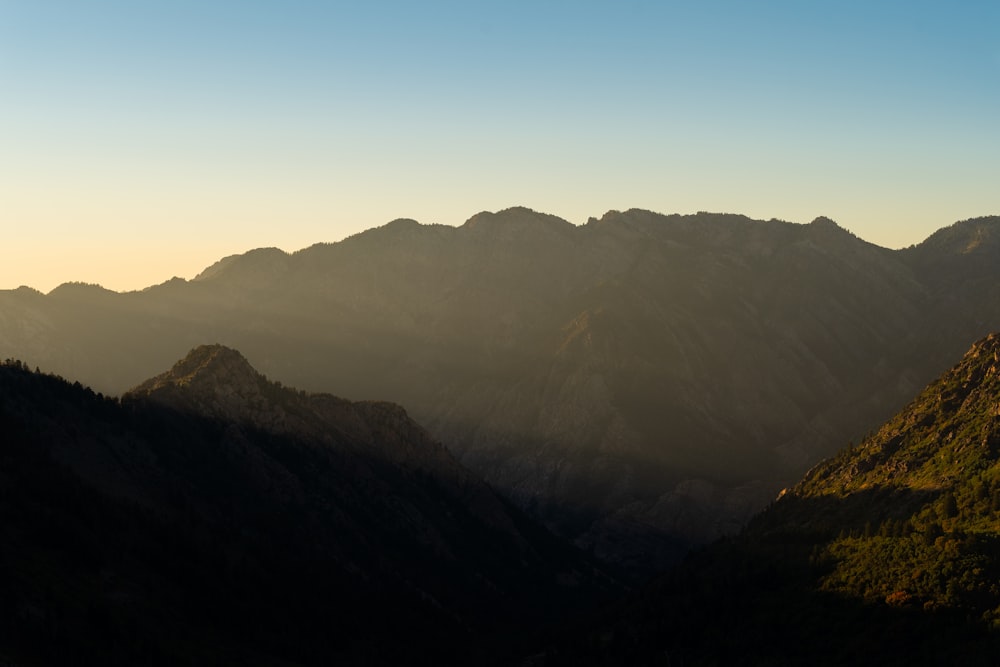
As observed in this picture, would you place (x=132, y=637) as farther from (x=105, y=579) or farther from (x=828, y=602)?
(x=828, y=602)

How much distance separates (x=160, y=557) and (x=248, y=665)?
2922cm

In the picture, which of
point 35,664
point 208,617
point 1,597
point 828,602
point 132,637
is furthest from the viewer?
point 208,617

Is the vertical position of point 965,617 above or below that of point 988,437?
below

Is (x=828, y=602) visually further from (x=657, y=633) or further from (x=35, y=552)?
(x=35, y=552)

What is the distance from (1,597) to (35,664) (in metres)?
13.4

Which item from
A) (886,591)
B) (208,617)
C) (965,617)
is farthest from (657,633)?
(208,617)

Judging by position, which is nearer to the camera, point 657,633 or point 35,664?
point 35,664

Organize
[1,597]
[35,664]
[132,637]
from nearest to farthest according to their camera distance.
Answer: [35,664] → [1,597] → [132,637]

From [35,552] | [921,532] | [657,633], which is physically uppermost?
[35,552]

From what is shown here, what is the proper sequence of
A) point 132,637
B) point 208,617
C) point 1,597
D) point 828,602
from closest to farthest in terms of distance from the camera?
point 1,597 → point 132,637 → point 828,602 → point 208,617

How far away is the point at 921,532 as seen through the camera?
178625mm

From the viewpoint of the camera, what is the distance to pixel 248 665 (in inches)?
6880

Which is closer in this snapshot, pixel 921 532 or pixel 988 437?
pixel 921 532

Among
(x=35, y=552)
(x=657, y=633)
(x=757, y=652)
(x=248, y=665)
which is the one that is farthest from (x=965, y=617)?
(x=35, y=552)
